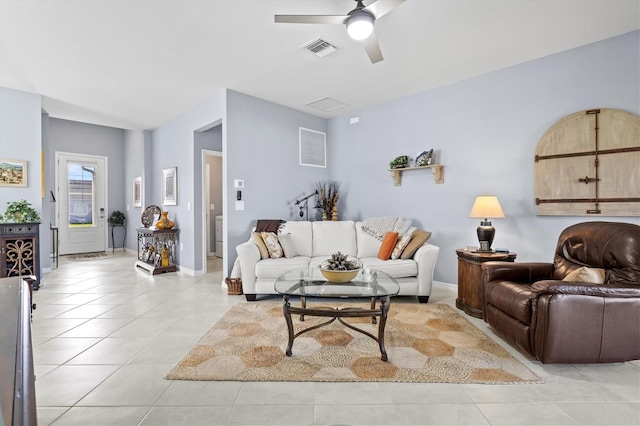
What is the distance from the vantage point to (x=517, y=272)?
2.81 metres

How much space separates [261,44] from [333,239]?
8.26 ft

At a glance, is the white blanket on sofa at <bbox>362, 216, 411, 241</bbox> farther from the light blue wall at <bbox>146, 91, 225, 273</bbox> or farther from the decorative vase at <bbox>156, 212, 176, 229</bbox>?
the decorative vase at <bbox>156, 212, 176, 229</bbox>

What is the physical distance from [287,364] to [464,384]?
3.79 feet

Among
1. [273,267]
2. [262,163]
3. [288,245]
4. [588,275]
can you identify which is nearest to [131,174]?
[262,163]

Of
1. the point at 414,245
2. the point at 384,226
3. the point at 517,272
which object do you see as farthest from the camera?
the point at 384,226

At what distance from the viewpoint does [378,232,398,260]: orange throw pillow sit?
3889mm

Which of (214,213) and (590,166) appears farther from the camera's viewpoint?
(214,213)

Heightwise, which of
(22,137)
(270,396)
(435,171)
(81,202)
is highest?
(22,137)

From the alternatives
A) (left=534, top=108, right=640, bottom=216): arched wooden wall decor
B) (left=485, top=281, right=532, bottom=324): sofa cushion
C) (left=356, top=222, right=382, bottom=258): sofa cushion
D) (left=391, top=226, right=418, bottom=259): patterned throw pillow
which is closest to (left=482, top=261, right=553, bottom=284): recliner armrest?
(left=485, top=281, right=532, bottom=324): sofa cushion

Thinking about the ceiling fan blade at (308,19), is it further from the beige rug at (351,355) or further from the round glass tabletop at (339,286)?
the beige rug at (351,355)

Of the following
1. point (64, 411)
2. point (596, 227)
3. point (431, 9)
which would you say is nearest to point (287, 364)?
point (64, 411)

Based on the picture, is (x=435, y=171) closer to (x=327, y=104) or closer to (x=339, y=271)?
(x=327, y=104)

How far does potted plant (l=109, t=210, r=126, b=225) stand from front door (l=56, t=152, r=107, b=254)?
0.20 meters

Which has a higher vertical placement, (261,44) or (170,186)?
(261,44)
